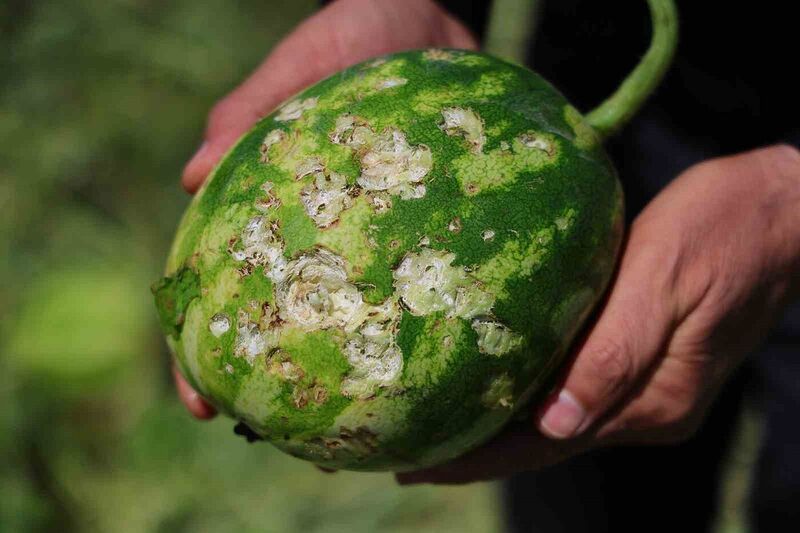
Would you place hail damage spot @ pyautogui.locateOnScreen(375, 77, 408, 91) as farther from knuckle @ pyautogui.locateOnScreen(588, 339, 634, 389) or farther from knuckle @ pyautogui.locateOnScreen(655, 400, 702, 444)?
knuckle @ pyautogui.locateOnScreen(655, 400, 702, 444)

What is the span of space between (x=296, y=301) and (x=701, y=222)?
106 cm

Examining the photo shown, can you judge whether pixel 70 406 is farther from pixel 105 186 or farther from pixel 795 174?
pixel 795 174

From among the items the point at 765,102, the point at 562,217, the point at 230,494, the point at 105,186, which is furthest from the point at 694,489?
the point at 105,186

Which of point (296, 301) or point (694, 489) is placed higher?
point (296, 301)

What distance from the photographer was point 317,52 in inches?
106

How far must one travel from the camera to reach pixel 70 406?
3695 mm

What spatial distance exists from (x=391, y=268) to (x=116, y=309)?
7.63 ft

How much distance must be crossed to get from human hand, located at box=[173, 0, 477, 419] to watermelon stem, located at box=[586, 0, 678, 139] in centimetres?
83

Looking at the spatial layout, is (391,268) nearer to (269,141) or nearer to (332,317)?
(332,317)

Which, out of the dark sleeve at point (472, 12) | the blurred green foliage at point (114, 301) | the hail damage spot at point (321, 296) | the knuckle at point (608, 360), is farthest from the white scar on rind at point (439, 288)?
the blurred green foliage at point (114, 301)

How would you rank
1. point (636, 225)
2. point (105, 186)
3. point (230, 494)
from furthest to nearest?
point (105, 186), point (230, 494), point (636, 225)

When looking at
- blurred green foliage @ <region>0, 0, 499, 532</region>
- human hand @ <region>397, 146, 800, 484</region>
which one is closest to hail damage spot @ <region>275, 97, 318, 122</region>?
human hand @ <region>397, 146, 800, 484</region>

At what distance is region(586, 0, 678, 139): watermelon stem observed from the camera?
7.35 ft

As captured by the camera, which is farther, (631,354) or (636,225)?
(636,225)
